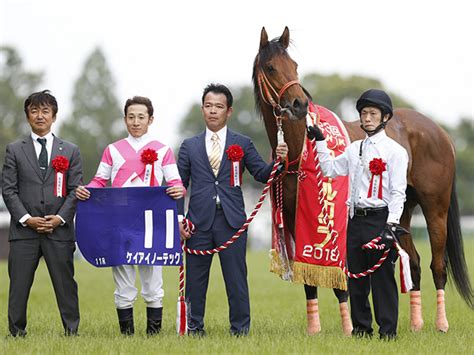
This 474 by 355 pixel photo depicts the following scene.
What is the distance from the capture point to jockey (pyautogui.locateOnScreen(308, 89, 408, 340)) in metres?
6.64

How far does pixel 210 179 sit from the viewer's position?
23.4ft

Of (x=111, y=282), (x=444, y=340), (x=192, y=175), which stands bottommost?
(x=111, y=282)

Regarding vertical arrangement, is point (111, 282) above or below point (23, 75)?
below

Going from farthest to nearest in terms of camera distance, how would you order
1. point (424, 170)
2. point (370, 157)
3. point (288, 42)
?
point (424, 170), point (288, 42), point (370, 157)

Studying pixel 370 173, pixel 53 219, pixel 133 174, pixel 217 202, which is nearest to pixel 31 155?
pixel 53 219

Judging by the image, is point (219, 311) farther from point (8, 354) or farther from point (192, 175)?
point (8, 354)

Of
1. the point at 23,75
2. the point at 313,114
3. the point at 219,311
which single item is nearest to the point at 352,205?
the point at 313,114

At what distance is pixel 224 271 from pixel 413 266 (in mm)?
2587

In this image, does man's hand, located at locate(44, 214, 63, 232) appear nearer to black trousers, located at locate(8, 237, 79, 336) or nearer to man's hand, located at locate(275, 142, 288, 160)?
black trousers, located at locate(8, 237, 79, 336)

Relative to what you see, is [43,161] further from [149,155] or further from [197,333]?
[197,333]

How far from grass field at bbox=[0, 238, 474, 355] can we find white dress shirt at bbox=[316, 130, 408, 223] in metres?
1.13

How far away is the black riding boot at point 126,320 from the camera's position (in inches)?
285

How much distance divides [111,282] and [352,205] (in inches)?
400

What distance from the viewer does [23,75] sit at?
48.4m
